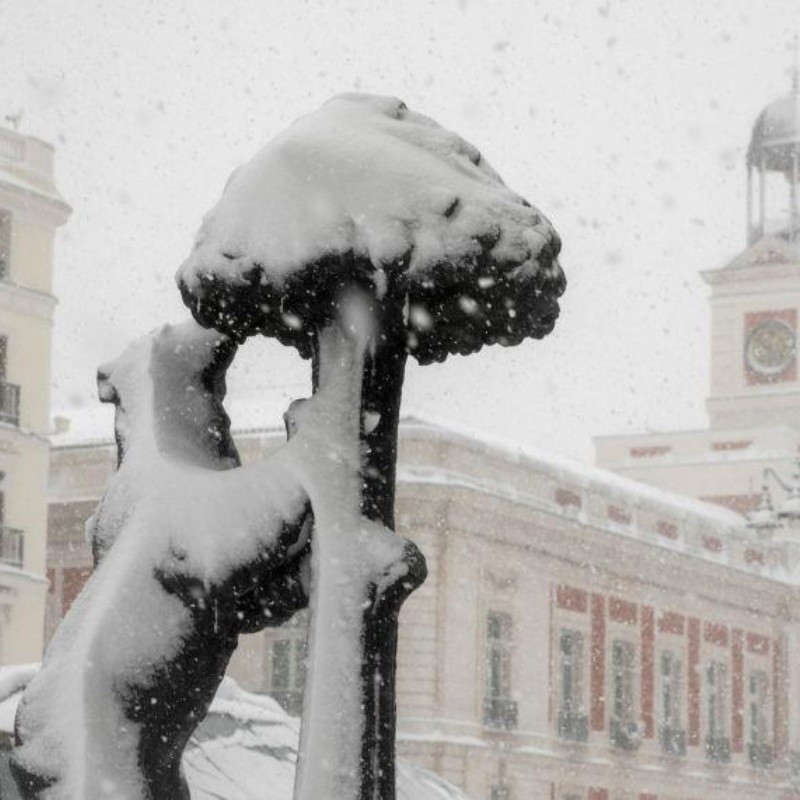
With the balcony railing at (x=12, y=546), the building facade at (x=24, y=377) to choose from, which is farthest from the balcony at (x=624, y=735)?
the balcony railing at (x=12, y=546)

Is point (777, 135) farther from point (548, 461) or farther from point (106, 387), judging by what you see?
point (106, 387)

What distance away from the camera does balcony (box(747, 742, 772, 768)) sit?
37.2 meters

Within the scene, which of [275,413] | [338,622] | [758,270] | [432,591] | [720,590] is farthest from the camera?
[758,270]

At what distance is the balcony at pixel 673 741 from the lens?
1350 inches

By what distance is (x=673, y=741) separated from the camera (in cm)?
3456

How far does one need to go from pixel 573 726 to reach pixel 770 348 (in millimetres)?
21022

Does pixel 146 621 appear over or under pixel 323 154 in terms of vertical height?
under

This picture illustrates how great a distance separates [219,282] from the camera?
325 cm

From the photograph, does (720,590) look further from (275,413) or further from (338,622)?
(338,622)

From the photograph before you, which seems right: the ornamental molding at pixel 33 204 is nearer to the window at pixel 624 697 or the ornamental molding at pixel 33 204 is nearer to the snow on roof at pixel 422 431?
the snow on roof at pixel 422 431

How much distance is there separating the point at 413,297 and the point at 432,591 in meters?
25.7

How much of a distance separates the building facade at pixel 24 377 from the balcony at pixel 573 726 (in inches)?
276

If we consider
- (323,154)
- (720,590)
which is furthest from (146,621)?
(720,590)

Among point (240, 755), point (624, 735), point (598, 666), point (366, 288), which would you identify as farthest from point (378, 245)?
point (624, 735)
